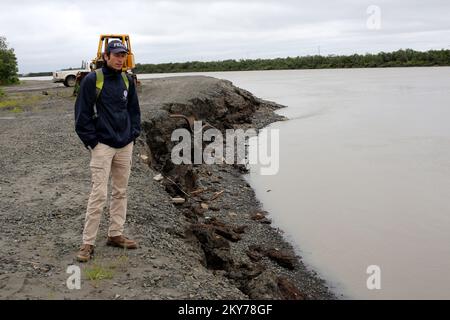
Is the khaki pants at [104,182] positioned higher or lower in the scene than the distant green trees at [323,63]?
lower

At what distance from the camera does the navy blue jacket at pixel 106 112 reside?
5848 millimetres

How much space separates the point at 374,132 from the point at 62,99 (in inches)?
654

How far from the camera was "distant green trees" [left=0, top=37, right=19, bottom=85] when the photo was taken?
42009 mm

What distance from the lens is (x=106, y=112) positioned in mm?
6016

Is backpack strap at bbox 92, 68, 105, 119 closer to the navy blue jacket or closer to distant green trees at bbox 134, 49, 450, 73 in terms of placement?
the navy blue jacket

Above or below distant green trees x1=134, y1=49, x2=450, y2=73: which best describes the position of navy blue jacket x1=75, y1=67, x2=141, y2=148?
below

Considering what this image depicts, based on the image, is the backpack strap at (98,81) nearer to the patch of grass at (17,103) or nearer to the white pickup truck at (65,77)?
the patch of grass at (17,103)

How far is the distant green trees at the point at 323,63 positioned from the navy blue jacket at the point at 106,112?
88.9 metres

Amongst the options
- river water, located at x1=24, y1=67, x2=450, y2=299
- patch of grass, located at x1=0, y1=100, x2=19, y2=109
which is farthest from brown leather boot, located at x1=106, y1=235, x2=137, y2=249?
patch of grass, located at x1=0, y1=100, x2=19, y2=109

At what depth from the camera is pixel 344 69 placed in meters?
101

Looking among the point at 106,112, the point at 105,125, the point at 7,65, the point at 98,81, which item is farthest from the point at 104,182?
the point at 7,65

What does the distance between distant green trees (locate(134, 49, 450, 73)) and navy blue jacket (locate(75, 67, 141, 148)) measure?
8892 cm

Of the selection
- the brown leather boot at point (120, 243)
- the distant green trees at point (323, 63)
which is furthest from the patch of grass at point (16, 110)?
the distant green trees at point (323, 63)
